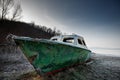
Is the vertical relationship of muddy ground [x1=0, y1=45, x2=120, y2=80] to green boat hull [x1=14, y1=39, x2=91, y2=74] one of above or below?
below

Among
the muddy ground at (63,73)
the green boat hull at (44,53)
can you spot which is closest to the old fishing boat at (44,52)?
the green boat hull at (44,53)

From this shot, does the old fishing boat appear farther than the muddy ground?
No

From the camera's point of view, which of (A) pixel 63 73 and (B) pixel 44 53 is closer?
(B) pixel 44 53

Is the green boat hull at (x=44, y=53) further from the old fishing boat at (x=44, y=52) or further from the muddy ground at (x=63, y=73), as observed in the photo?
the muddy ground at (x=63, y=73)

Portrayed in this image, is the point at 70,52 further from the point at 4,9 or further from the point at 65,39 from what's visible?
the point at 4,9

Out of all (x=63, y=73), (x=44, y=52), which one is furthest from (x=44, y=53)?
(x=63, y=73)

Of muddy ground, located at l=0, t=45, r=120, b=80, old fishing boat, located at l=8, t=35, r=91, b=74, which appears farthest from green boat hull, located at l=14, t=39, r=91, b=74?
muddy ground, located at l=0, t=45, r=120, b=80

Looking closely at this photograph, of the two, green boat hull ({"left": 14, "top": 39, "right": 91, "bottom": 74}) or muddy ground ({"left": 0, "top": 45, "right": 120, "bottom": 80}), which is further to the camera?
muddy ground ({"left": 0, "top": 45, "right": 120, "bottom": 80})

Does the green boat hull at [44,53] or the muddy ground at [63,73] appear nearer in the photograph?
the green boat hull at [44,53]

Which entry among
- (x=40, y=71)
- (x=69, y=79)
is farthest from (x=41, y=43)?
(x=69, y=79)

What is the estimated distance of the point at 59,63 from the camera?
541cm

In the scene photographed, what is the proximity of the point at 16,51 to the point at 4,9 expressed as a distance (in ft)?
65.8

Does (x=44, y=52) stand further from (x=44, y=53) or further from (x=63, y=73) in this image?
(x=63, y=73)

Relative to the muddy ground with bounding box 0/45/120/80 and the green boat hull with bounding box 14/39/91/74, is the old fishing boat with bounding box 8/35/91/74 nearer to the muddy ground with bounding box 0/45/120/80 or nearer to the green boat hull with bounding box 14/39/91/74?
the green boat hull with bounding box 14/39/91/74
